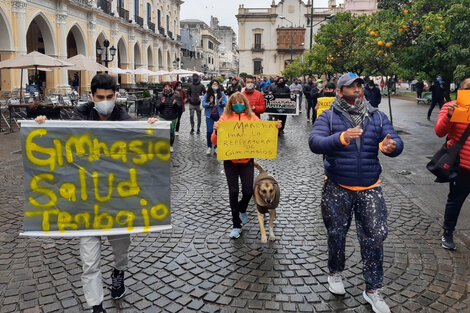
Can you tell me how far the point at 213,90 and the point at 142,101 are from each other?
9.34 meters

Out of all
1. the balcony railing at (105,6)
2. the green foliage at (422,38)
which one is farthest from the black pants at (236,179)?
the balcony railing at (105,6)

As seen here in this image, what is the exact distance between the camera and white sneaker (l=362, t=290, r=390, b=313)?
3400mm

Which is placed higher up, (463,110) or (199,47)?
(199,47)

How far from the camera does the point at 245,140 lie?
16.8ft

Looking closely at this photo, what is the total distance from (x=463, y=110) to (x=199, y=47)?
88.7 m

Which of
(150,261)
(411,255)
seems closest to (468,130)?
(411,255)

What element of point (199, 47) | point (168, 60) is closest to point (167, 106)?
point (168, 60)

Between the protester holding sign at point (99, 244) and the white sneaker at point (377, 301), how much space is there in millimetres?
2184

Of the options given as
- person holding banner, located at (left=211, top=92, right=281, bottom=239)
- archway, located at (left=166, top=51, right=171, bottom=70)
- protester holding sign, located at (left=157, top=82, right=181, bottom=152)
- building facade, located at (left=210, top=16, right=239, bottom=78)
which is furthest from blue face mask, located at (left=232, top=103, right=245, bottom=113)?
building facade, located at (left=210, top=16, right=239, bottom=78)

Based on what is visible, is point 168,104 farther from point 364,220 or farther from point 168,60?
point 168,60

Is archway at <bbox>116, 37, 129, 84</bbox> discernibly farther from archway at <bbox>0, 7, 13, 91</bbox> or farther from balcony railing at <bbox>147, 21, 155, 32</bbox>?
archway at <bbox>0, 7, 13, 91</bbox>

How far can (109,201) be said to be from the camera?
346 cm

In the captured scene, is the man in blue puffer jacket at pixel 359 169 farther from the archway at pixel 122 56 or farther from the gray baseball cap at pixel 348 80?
the archway at pixel 122 56

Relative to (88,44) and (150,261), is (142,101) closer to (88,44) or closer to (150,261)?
(88,44)
